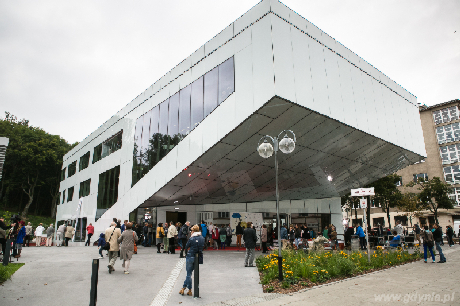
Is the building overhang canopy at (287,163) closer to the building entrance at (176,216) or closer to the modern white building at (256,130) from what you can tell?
the modern white building at (256,130)

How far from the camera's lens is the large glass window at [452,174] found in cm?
4291

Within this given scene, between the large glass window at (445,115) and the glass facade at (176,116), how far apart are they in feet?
141

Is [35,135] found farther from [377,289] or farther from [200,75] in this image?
[377,289]

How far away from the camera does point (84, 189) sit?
32.6 metres

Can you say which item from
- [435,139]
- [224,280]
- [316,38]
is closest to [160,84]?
[316,38]

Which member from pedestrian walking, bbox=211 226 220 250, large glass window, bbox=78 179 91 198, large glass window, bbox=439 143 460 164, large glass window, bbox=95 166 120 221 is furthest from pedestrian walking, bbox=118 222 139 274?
large glass window, bbox=439 143 460 164

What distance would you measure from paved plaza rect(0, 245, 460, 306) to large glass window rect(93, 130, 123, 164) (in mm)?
16110

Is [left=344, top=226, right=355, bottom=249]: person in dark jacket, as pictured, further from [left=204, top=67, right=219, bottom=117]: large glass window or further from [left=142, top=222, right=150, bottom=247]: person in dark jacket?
[left=142, top=222, right=150, bottom=247]: person in dark jacket

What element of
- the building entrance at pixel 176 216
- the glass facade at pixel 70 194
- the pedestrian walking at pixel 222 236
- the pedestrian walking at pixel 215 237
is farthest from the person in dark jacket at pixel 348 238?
the glass facade at pixel 70 194

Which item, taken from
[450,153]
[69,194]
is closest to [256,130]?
[69,194]

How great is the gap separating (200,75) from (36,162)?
4155cm

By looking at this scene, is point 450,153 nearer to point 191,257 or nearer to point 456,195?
point 456,195

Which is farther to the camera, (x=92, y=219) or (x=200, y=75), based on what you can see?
(x=92, y=219)

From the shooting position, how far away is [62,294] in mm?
7371
